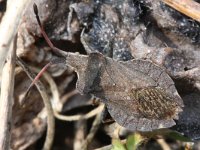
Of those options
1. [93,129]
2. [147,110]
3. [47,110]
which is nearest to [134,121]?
[147,110]

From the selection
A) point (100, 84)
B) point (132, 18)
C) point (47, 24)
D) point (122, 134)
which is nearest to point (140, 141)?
point (122, 134)

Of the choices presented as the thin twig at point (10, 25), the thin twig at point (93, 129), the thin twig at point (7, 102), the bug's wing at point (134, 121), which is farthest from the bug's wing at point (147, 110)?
the thin twig at point (10, 25)

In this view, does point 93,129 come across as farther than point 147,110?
Yes

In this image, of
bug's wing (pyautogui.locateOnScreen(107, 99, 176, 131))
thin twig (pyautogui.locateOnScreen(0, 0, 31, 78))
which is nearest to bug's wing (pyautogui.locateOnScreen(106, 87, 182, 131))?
bug's wing (pyautogui.locateOnScreen(107, 99, 176, 131))

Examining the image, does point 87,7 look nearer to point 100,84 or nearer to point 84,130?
point 100,84

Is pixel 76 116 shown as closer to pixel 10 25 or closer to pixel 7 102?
pixel 7 102

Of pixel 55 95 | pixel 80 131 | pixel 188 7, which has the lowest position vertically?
pixel 80 131
